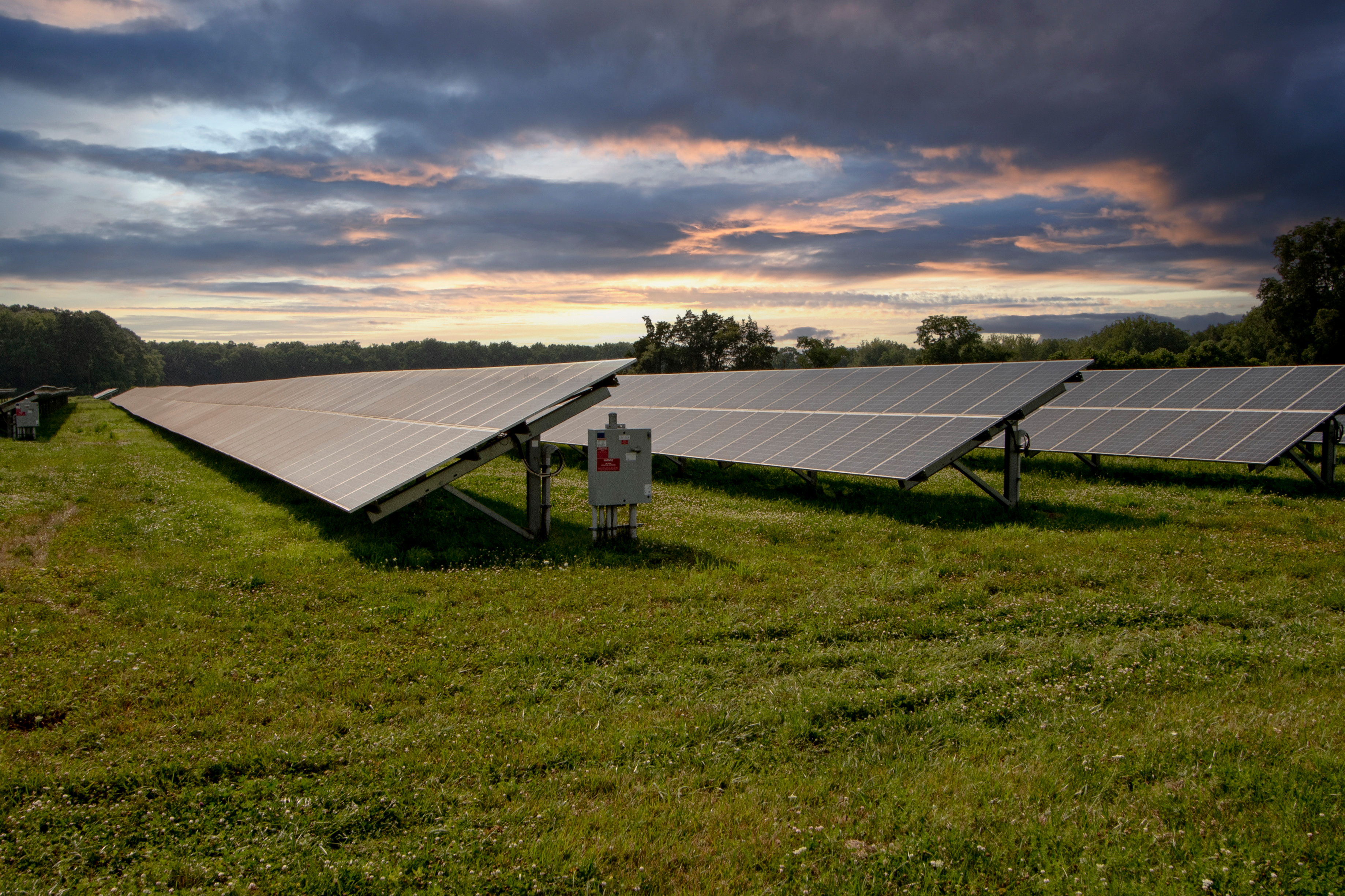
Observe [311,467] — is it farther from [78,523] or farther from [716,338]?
[716,338]

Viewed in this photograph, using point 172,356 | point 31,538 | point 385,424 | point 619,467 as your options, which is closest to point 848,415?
point 619,467

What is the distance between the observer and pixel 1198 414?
18.3 meters

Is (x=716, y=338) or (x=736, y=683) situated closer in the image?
(x=736, y=683)

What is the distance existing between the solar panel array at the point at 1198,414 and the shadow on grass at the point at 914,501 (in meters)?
2.32

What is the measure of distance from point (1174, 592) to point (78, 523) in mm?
16534

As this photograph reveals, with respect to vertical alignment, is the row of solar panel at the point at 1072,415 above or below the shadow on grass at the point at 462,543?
above

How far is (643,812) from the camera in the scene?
4566 mm

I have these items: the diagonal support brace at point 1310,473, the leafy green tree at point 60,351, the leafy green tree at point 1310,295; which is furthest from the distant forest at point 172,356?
the diagonal support brace at point 1310,473

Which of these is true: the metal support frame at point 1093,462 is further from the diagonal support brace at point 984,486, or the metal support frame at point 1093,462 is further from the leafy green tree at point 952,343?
the leafy green tree at point 952,343

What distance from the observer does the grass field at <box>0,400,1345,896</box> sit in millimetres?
4156

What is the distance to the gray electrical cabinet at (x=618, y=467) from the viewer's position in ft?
37.0

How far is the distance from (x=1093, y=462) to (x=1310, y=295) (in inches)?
2232

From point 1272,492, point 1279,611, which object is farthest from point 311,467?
point 1272,492

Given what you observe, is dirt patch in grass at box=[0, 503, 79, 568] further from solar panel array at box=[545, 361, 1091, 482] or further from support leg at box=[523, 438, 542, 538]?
solar panel array at box=[545, 361, 1091, 482]
